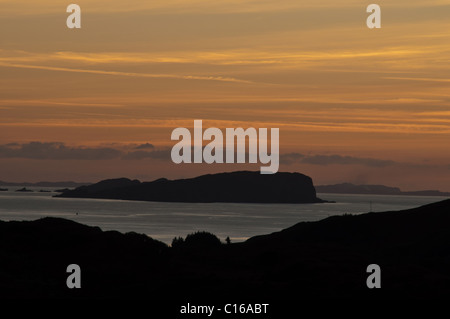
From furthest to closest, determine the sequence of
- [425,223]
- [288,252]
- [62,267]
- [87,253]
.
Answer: [425,223] < [288,252] < [87,253] < [62,267]

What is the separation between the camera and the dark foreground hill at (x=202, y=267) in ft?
145

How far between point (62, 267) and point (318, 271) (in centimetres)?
1740

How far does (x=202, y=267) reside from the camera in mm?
55625

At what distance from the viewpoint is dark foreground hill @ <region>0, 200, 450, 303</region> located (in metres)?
44.3

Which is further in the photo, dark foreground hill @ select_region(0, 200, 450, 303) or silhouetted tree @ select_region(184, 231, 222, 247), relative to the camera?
silhouetted tree @ select_region(184, 231, 222, 247)

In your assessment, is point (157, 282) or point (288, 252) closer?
point (157, 282)

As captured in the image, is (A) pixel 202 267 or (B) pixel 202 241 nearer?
(A) pixel 202 267

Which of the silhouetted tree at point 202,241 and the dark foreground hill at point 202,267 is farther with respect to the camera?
the silhouetted tree at point 202,241

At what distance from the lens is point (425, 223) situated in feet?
264

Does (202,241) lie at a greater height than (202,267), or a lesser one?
greater
